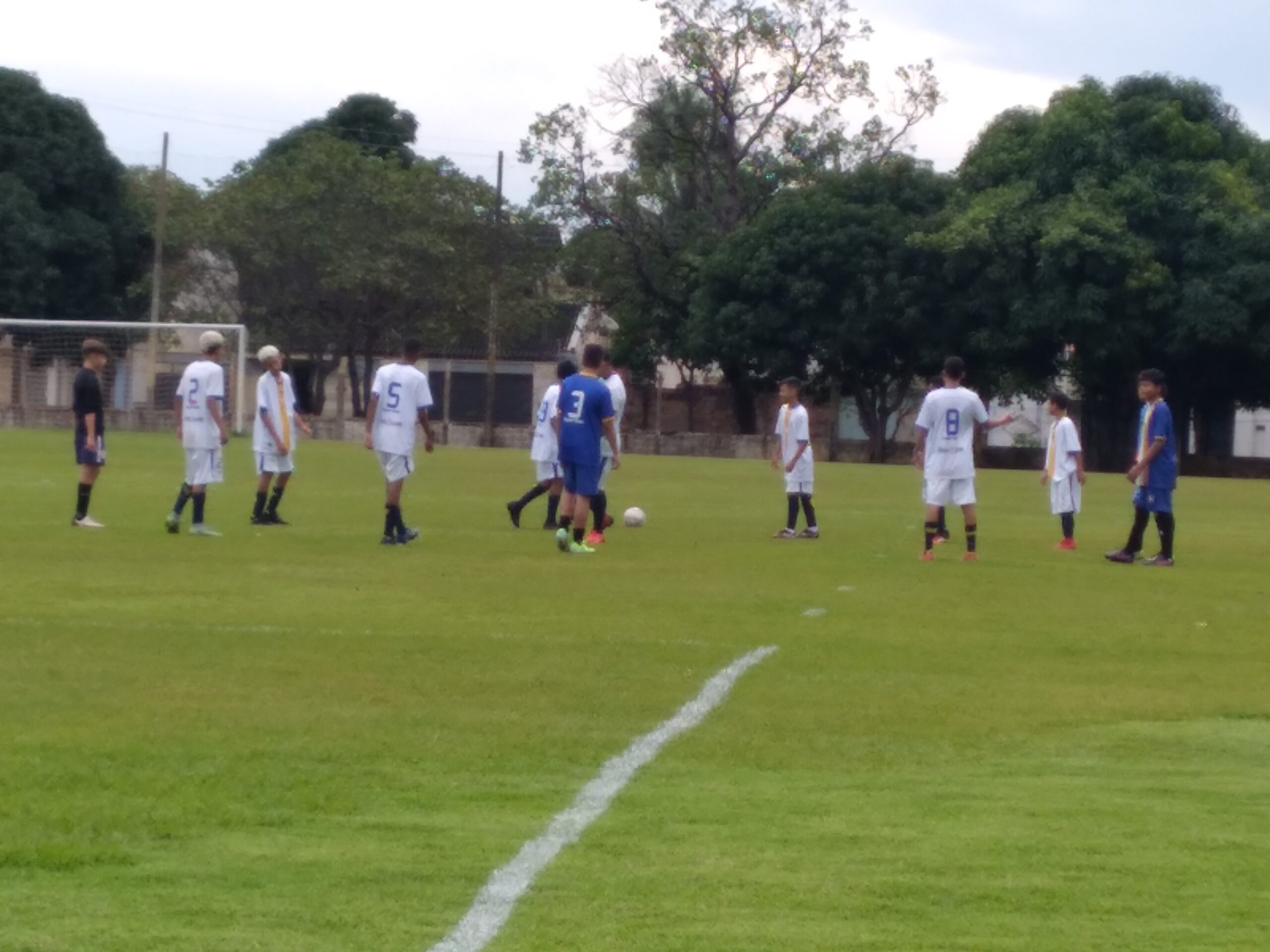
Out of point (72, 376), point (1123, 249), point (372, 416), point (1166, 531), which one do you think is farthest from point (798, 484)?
point (72, 376)

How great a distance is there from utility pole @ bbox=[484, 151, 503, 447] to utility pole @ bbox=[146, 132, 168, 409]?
33.7 feet

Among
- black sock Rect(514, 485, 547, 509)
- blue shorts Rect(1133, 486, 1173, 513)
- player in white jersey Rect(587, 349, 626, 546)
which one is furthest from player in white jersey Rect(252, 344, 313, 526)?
blue shorts Rect(1133, 486, 1173, 513)

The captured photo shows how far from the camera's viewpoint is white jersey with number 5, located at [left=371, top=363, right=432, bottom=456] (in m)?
18.1

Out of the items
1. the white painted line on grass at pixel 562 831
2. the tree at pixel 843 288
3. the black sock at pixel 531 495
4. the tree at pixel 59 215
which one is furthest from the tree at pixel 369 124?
the white painted line on grass at pixel 562 831

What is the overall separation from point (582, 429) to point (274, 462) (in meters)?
4.23

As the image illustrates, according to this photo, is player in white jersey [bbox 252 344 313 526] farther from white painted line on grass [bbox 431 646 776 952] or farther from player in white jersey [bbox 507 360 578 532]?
white painted line on grass [bbox 431 646 776 952]

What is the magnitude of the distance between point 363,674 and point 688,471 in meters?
30.8

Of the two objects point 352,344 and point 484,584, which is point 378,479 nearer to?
point 484,584

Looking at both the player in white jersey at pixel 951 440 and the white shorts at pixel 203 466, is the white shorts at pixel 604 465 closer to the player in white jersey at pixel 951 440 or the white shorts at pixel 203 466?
the player in white jersey at pixel 951 440

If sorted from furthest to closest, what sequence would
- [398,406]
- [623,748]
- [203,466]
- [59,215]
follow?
[59,215] → [203,466] → [398,406] → [623,748]

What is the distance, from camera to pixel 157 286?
59750 mm

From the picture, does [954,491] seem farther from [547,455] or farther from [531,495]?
[531,495]

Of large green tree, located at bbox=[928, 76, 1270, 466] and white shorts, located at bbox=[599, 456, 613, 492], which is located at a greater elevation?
large green tree, located at bbox=[928, 76, 1270, 466]

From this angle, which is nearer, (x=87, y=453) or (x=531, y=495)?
(x=87, y=453)
